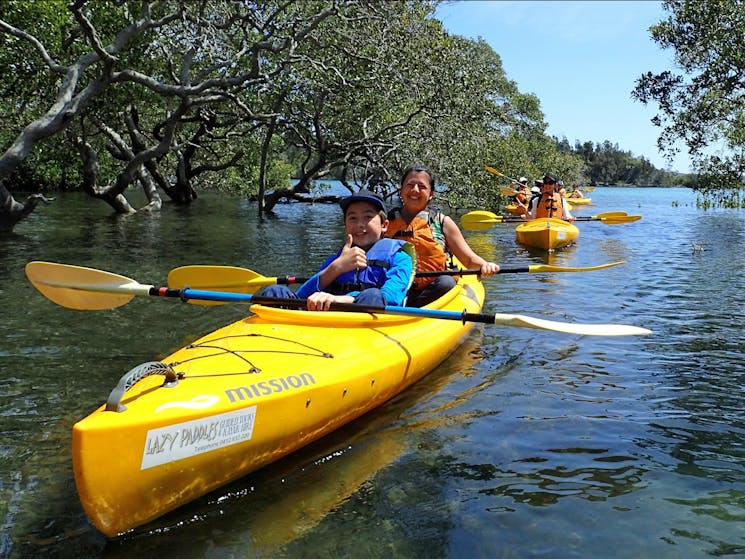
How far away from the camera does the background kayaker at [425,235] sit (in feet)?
17.3

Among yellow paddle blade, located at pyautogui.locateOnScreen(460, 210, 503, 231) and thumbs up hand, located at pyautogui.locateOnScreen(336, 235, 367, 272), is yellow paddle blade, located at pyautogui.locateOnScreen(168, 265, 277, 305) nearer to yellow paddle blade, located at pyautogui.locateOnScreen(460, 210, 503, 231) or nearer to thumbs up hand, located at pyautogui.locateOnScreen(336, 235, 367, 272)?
thumbs up hand, located at pyautogui.locateOnScreen(336, 235, 367, 272)

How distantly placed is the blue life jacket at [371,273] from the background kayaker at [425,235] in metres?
1.12

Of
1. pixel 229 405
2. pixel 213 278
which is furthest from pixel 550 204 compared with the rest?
pixel 229 405

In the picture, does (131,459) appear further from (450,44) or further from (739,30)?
(739,30)

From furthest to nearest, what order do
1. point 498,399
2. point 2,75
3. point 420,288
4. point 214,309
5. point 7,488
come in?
point 2,75 → point 214,309 → point 420,288 → point 498,399 → point 7,488

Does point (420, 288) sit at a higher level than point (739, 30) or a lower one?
lower

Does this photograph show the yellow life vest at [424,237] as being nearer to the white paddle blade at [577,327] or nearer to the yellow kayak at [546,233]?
the white paddle blade at [577,327]

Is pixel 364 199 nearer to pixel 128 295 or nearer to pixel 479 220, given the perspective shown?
pixel 128 295

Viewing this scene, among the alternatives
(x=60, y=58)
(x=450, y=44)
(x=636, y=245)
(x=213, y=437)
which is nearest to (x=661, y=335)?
(x=213, y=437)

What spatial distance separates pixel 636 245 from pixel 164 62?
12.0 meters

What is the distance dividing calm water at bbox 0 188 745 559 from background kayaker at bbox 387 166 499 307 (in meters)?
0.61

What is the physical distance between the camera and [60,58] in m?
13.0

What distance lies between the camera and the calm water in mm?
2543

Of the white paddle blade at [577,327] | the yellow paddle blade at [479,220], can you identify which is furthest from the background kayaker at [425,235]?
the yellow paddle blade at [479,220]
